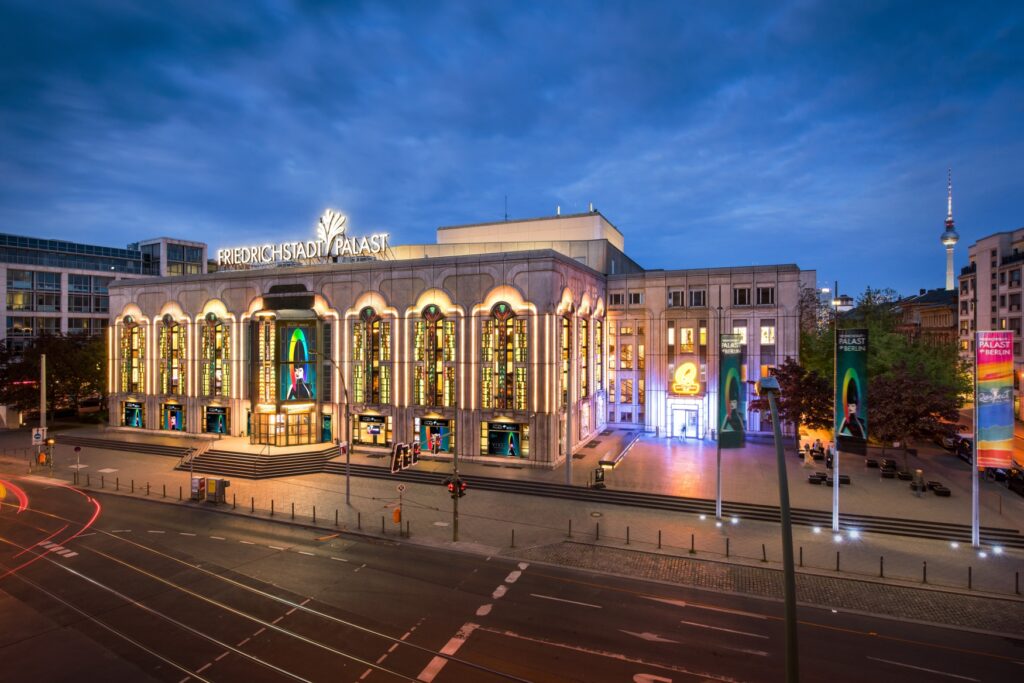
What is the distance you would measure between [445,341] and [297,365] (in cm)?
1490

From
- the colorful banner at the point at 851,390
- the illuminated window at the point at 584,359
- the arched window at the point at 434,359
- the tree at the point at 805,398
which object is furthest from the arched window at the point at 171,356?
the colorful banner at the point at 851,390

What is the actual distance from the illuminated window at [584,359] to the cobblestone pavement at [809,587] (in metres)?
26.1

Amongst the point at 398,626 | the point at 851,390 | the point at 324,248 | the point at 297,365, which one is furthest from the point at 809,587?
the point at 324,248

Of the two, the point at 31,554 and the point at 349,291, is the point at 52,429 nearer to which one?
the point at 349,291

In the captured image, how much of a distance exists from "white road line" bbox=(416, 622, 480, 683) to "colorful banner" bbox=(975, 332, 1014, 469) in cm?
2662

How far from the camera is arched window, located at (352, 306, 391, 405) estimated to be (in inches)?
2024

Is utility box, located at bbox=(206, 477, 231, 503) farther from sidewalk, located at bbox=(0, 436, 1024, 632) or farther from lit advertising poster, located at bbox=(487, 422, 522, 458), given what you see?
lit advertising poster, located at bbox=(487, 422, 522, 458)

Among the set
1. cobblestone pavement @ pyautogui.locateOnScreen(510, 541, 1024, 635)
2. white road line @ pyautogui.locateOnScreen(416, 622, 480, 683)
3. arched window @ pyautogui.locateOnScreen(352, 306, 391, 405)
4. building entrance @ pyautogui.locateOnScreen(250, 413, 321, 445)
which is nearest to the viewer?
white road line @ pyautogui.locateOnScreen(416, 622, 480, 683)

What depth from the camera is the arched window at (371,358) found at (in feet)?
169

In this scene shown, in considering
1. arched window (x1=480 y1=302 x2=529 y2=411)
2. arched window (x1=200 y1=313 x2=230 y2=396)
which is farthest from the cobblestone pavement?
arched window (x1=200 y1=313 x2=230 y2=396)

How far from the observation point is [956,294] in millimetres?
118750

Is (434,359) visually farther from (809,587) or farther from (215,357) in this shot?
(809,587)

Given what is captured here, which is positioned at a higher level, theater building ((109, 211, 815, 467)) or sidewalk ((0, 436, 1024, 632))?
theater building ((109, 211, 815, 467))

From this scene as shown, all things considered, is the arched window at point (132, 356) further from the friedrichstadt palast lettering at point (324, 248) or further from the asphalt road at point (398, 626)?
→ the asphalt road at point (398, 626)
